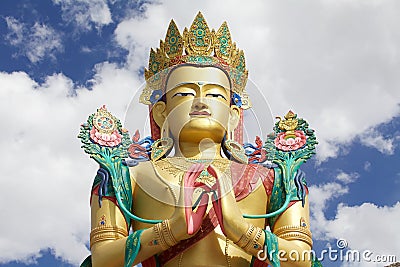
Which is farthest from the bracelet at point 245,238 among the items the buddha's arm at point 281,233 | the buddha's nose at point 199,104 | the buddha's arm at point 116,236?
the buddha's nose at point 199,104

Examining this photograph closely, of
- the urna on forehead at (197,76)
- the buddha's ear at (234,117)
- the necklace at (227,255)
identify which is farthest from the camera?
the buddha's ear at (234,117)

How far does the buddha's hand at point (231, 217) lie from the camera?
20.3 ft

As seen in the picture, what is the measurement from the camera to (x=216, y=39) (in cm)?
798

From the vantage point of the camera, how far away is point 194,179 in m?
6.46

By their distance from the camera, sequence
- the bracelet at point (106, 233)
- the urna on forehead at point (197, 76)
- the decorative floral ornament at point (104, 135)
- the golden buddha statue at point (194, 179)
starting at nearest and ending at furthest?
the golden buddha statue at point (194, 179) → the bracelet at point (106, 233) → the decorative floral ornament at point (104, 135) → the urna on forehead at point (197, 76)

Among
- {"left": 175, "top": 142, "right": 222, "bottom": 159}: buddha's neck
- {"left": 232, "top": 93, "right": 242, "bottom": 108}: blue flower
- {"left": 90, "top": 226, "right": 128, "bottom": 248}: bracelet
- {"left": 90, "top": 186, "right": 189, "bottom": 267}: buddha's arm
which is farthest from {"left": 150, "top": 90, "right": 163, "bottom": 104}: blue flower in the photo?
{"left": 90, "top": 226, "right": 128, "bottom": 248}: bracelet

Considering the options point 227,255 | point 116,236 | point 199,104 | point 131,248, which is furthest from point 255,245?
point 199,104

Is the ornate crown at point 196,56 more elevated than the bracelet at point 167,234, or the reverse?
the ornate crown at point 196,56

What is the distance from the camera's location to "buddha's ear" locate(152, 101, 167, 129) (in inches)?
A: 308

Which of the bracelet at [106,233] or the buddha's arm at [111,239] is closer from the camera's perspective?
the buddha's arm at [111,239]

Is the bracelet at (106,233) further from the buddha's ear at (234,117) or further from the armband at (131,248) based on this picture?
the buddha's ear at (234,117)

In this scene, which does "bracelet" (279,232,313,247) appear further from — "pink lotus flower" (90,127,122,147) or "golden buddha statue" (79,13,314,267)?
"pink lotus flower" (90,127,122,147)

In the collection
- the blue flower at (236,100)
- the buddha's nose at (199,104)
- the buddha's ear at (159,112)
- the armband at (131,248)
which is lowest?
the armband at (131,248)

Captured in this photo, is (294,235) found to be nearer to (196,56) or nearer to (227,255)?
(227,255)
